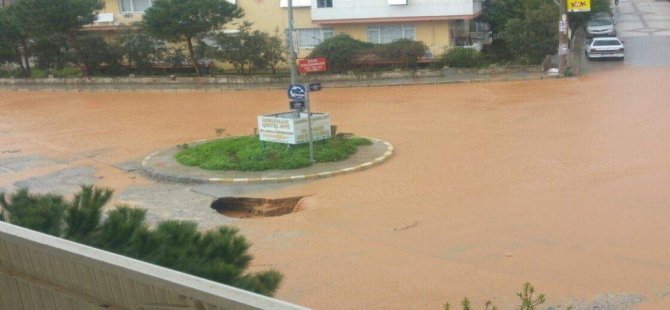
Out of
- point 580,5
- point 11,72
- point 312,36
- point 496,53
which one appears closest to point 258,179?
point 580,5

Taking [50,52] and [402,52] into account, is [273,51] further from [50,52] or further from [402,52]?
[50,52]

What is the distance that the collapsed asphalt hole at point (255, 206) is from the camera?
13.4m

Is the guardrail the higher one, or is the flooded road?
the guardrail

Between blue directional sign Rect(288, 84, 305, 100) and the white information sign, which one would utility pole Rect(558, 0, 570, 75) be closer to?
the white information sign

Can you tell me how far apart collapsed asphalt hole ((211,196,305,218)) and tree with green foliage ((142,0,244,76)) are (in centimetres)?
2174

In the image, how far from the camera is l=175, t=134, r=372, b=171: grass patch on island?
52.7 ft

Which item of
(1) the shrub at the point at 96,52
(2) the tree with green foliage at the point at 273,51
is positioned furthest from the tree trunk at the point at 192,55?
(1) the shrub at the point at 96,52

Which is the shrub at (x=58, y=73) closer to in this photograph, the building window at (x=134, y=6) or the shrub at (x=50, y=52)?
the shrub at (x=50, y=52)

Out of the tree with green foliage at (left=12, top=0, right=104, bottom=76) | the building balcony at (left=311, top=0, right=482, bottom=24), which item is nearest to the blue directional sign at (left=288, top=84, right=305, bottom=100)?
the building balcony at (left=311, top=0, right=482, bottom=24)

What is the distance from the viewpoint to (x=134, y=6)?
4288 centimetres

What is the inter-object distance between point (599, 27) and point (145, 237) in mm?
41282

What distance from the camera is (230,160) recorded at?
656 inches

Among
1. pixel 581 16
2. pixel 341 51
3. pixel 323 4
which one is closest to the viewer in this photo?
pixel 341 51

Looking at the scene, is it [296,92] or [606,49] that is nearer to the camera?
[296,92]
